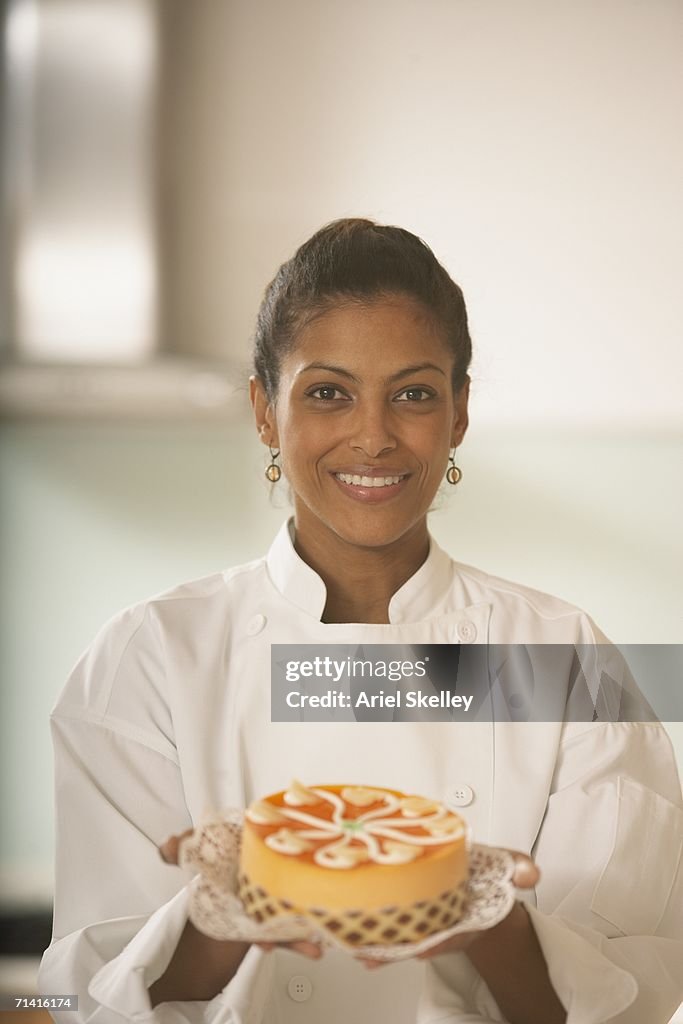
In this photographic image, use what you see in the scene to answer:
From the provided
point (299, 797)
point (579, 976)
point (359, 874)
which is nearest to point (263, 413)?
point (299, 797)

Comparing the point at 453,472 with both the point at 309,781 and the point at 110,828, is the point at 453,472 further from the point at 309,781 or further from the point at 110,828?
the point at 110,828

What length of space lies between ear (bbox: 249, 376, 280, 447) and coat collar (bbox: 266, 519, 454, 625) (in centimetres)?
10

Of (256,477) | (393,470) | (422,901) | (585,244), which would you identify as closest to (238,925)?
(422,901)

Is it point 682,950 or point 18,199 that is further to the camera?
point 18,199

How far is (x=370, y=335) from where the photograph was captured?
3.76ft

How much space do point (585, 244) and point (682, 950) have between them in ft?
2.58

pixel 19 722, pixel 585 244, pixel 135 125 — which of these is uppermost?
pixel 135 125

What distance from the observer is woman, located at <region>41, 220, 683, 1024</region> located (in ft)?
3.69

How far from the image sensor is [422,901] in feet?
2.89

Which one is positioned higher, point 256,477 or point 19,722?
point 256,477

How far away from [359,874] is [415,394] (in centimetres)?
50

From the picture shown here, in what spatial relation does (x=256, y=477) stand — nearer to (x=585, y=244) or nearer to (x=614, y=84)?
(x=585, y=244)

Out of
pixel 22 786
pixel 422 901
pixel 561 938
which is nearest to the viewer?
pixel 422 901

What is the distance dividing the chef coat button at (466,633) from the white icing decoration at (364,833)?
0.27 metres
